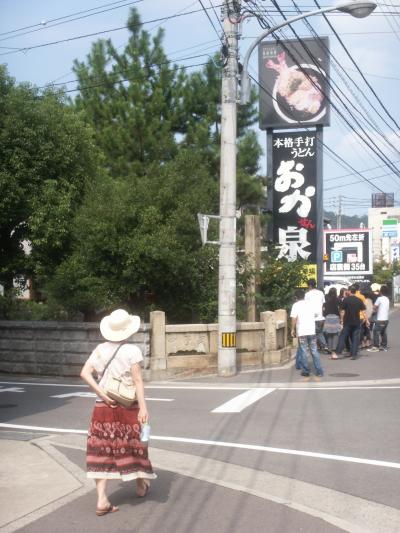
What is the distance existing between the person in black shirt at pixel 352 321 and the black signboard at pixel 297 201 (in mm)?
7930

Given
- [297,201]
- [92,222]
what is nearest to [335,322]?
[92,222]

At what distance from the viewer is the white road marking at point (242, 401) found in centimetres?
1092

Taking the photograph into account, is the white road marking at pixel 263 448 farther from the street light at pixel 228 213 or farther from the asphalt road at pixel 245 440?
the street light at pixel 228 213

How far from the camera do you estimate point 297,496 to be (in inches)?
248

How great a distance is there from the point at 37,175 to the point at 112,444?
12.7 metres

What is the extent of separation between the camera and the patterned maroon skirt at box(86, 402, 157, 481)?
19.2ft

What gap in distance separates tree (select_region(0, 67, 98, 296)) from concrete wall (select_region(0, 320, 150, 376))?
7.02 ft

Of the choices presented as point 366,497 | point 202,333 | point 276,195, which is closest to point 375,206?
point 276,195

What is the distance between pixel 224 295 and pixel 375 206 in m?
126

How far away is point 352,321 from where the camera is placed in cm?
1711

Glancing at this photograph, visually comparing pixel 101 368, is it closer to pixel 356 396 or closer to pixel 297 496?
pixel 297 496

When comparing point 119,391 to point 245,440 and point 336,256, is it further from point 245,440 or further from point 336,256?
point 336,256

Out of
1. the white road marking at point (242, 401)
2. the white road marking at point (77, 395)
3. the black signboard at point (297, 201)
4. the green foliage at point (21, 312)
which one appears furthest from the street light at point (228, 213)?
the black signboard at point (297, 201)

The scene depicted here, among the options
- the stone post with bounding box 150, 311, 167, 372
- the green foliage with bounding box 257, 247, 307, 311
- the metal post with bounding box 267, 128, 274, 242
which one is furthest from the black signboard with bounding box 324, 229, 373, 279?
the stone post with bounding box 150, 311, 167, 372
